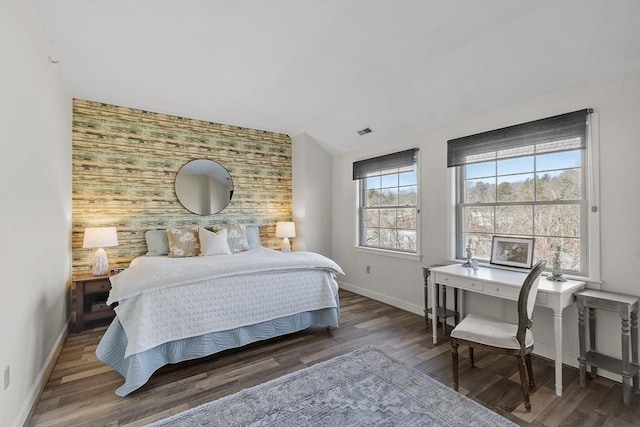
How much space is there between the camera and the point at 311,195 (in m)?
4.88

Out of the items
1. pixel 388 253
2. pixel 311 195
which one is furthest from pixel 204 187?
pixel 388 253

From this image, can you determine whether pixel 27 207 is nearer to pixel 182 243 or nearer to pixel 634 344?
pixel 182 243

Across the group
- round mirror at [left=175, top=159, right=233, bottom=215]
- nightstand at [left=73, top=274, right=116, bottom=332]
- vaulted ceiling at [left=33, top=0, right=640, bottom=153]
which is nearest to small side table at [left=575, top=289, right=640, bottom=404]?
vaulted ceiling at [left=33, top=0, right=640, bottom=153]

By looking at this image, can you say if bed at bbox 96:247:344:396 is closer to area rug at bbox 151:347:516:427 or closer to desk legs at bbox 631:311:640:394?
area rug at bbox 151:347:516:427

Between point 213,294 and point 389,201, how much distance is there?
8.79 ft

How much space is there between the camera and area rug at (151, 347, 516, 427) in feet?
5.90

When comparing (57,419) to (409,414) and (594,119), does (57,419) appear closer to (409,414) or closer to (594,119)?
(409,414)

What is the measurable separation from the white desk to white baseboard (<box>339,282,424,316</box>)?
2.67ft

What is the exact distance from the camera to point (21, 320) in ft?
6.03

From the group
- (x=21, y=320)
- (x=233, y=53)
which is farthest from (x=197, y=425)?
(x=233, y=53)

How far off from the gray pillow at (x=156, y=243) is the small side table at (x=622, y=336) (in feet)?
14.1

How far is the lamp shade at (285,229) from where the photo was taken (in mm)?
4672

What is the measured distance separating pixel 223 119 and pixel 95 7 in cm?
226

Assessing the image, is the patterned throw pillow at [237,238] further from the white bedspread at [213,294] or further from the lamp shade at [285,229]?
the white bedspread at [213,294]
